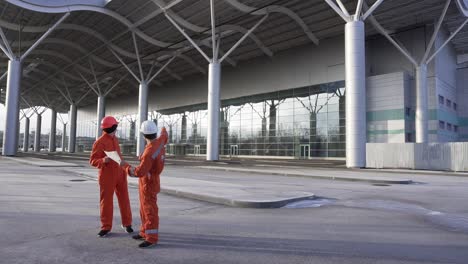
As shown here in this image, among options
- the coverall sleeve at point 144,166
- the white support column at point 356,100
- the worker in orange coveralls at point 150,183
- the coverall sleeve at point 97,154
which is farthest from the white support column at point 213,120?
the coverall sleeve at point 144,166

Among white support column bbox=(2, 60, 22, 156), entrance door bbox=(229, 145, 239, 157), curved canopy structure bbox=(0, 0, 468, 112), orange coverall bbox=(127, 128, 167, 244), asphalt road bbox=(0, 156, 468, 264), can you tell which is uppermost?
curved canopy structure bbox=(0, 0, 468, 112)

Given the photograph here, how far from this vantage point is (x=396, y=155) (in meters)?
23.9

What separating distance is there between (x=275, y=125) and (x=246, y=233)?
43567mm

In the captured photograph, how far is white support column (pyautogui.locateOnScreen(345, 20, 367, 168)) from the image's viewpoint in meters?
24.2

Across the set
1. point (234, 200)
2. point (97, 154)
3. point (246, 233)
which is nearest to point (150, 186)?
point (97, 154)

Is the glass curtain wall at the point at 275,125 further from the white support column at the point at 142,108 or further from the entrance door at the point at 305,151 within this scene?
the white support column at the point at 142,108

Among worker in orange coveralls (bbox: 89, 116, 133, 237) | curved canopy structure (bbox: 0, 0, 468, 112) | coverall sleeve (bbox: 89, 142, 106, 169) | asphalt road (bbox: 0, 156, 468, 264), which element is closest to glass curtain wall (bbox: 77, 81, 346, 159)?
curved canopy structure (bbox: 0, 0, 468, 112)

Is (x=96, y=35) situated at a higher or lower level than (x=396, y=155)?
higher

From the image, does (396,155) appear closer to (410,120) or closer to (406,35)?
(410,120)

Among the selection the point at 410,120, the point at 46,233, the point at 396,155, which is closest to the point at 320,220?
the point at 46,233

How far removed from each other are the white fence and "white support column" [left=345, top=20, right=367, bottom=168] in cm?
115

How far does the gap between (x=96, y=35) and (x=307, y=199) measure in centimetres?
3976

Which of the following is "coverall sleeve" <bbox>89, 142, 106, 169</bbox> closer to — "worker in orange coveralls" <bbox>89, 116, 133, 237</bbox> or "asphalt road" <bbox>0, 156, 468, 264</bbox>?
"worker in orange coveralls" <bbox>89, 116, 133, 237</bbox>

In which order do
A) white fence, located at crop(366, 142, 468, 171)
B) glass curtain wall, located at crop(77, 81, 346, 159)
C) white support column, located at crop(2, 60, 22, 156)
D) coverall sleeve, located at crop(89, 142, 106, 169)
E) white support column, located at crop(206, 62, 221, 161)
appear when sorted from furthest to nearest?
glass curtain wall, located at crop(77, 81, 346, 159)
white support column, located at crop(2, 60, 22, 156)
white support column, located at crop(206, 62, 221, 161)
white fence, located at crop(366, 142, 468, 171)
coverall sleeve, located at crop(89, 142, 106, 169)
